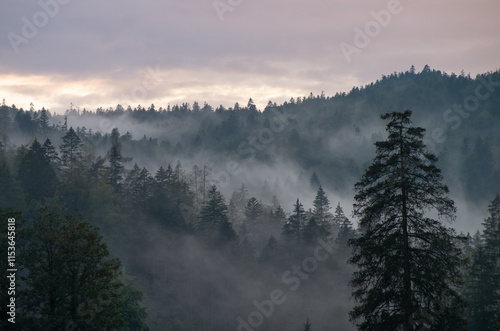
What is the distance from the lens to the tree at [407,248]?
1647 centimetres

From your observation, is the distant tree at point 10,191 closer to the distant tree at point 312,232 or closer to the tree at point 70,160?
the tree at point 70,160

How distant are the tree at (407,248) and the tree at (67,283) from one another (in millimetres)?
12740

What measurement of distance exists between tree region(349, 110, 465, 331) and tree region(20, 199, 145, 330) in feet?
41.8

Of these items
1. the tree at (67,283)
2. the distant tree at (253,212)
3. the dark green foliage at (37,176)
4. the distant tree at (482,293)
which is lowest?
the distant tree at (482,293)

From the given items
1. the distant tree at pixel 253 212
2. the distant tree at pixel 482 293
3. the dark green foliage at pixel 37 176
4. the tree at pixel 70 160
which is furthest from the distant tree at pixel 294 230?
the dark green foliage at pixel 37 176

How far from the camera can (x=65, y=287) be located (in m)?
21.1

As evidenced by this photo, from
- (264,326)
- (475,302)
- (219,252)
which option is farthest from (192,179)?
(475,302)

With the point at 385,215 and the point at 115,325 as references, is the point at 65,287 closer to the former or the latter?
the point at 115,325

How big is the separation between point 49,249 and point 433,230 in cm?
1896

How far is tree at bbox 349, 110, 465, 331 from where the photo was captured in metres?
16.5

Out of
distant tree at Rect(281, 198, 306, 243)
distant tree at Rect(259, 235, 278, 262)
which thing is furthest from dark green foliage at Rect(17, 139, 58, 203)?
distant tree at Rect(281, 198, 306, 243)

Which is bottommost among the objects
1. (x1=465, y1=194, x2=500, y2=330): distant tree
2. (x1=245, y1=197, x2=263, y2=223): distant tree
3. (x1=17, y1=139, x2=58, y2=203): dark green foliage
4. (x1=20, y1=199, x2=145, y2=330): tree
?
(x1=465, y1=194, x2=500, y2=330): distant tree

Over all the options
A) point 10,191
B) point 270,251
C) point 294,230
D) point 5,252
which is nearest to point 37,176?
point 10,191

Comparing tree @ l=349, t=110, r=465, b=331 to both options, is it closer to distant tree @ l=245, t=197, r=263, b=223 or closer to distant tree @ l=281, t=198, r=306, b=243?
distant tree @ l=281, t=198, r=306, b=243
